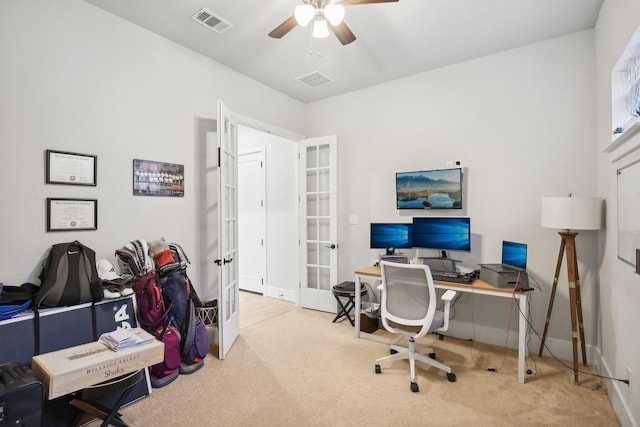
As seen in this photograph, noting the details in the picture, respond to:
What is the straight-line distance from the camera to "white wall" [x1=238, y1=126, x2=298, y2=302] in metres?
4.78

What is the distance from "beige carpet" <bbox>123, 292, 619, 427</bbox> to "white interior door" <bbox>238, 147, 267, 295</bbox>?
7.04ft

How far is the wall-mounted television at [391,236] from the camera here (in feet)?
11.3

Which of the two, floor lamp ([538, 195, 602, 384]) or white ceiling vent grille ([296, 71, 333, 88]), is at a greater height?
white ceiling vent grille ([296, 71, 333, 88])

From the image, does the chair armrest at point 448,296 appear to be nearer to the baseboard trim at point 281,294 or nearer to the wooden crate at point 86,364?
the wooden crate at point 86,364

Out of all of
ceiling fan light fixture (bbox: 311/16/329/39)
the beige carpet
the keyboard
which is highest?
ceiling fan light fixture (bbox: 311/16/329/39)

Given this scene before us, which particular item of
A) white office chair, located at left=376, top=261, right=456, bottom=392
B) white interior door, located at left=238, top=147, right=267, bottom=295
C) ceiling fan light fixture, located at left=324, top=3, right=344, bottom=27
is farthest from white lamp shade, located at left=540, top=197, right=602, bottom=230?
white interior door, located at left=238, top=147, right=267, bottom=295

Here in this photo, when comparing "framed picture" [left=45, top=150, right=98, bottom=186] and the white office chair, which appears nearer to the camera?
"framed picture" [left=45, top=150, right=98, bottom=186]

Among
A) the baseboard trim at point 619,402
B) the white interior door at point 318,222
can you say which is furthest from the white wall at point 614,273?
the white interior door at point 318,222

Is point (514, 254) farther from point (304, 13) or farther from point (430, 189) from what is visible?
point (304, 13)

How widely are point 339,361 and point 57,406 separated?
79.6 inches

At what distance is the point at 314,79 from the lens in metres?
3.82

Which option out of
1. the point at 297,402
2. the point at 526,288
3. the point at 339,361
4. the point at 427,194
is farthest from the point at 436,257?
the point at 297,402

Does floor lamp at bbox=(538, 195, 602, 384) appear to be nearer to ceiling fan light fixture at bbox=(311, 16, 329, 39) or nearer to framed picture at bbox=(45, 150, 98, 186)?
ceiling fan light fixture at bbox=(311, 16, 329, 39)

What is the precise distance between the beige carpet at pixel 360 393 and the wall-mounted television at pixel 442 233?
3.36 feet
